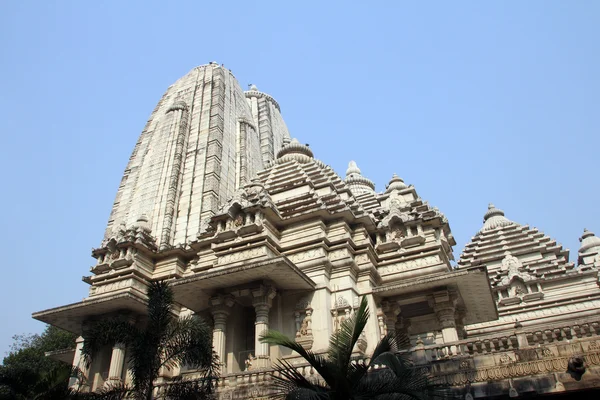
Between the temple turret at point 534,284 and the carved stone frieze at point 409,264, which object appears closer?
the carved stone frieze at point 409,264

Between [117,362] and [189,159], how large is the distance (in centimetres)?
1895

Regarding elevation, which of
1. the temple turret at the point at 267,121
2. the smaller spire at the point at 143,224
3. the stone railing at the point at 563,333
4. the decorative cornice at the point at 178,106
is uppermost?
the temple turret at the point at 267,121

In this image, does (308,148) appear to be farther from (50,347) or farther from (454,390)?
(50,347)

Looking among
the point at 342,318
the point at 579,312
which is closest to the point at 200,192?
the point at 342,318

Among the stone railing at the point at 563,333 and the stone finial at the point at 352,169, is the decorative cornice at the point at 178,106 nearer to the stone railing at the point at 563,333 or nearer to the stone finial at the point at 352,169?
the stone finial at the point at 352,169

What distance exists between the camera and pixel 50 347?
43375 millimetres

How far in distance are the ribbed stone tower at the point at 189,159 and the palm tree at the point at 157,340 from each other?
1540cm

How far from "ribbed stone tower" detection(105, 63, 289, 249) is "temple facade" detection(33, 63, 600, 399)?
0.90ft

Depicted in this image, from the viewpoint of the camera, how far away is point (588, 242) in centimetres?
3741

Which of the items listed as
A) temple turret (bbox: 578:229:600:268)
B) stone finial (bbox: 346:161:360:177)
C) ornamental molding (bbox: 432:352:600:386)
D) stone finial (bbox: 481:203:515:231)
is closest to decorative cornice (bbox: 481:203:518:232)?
stone finial (bbox: 481:203:515:231)

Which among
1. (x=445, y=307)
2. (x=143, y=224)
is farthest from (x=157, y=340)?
(x=143, y=224)

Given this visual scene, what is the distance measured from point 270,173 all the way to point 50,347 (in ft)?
92.0

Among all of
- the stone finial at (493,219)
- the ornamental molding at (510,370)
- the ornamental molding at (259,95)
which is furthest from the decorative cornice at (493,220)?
the ornamental molding at (259,95)

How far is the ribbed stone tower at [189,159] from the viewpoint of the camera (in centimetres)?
3441
